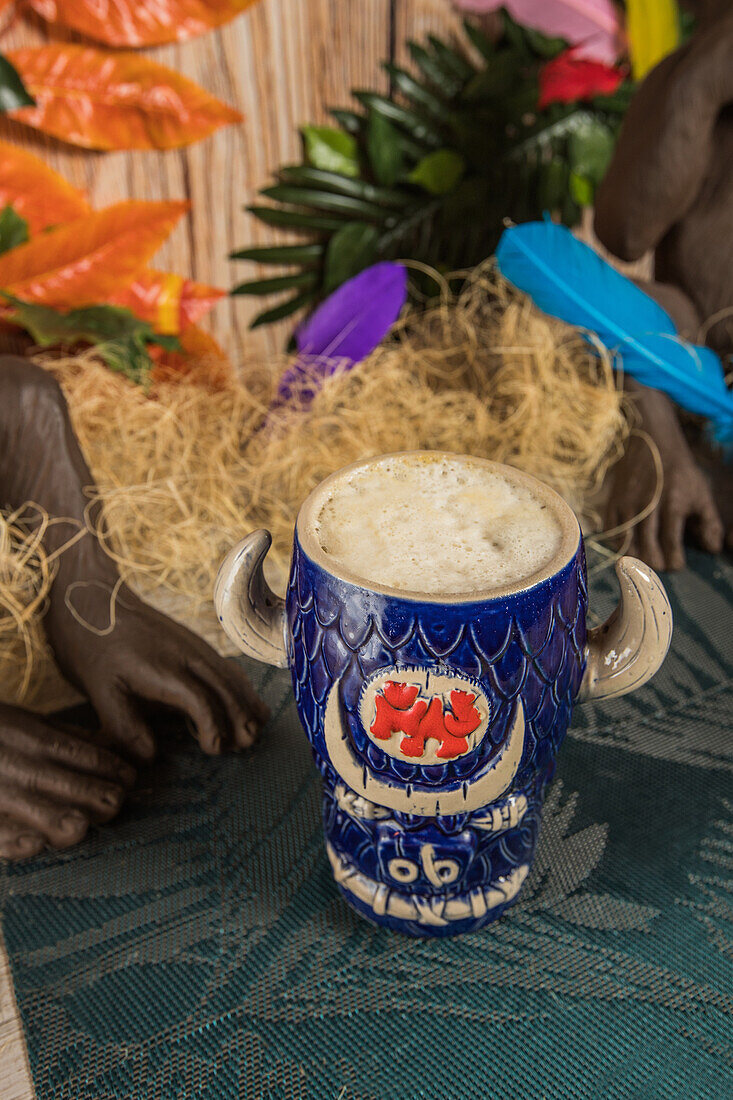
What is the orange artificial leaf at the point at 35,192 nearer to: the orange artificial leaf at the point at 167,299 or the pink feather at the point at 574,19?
the orange artificial leaf at the point at 167,299

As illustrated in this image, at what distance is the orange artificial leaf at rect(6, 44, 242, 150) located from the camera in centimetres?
117

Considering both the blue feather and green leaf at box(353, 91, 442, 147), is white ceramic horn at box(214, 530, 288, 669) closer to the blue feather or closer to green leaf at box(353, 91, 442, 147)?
the blue feather

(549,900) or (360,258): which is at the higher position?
(360,258)

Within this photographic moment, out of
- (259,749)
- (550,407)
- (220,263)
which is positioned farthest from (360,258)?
(259,749)

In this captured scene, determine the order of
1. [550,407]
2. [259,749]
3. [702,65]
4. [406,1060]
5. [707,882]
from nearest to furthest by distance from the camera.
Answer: [406,1060] → [707,882] → [259,749] → [702,65] → [550,407]

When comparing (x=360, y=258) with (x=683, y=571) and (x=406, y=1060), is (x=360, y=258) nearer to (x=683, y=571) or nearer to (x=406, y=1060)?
(x=683, y=571)

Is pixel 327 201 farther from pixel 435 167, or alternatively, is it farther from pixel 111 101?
pixel 111 101

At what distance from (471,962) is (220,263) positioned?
1.09 meters

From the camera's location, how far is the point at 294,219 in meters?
1.39

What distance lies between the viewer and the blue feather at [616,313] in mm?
1068

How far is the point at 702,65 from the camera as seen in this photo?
100 cm

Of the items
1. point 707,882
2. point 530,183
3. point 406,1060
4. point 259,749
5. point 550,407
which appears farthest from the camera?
point 530,183

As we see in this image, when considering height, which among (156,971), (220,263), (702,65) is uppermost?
(702,65)

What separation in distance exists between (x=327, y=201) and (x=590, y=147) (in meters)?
0.44
